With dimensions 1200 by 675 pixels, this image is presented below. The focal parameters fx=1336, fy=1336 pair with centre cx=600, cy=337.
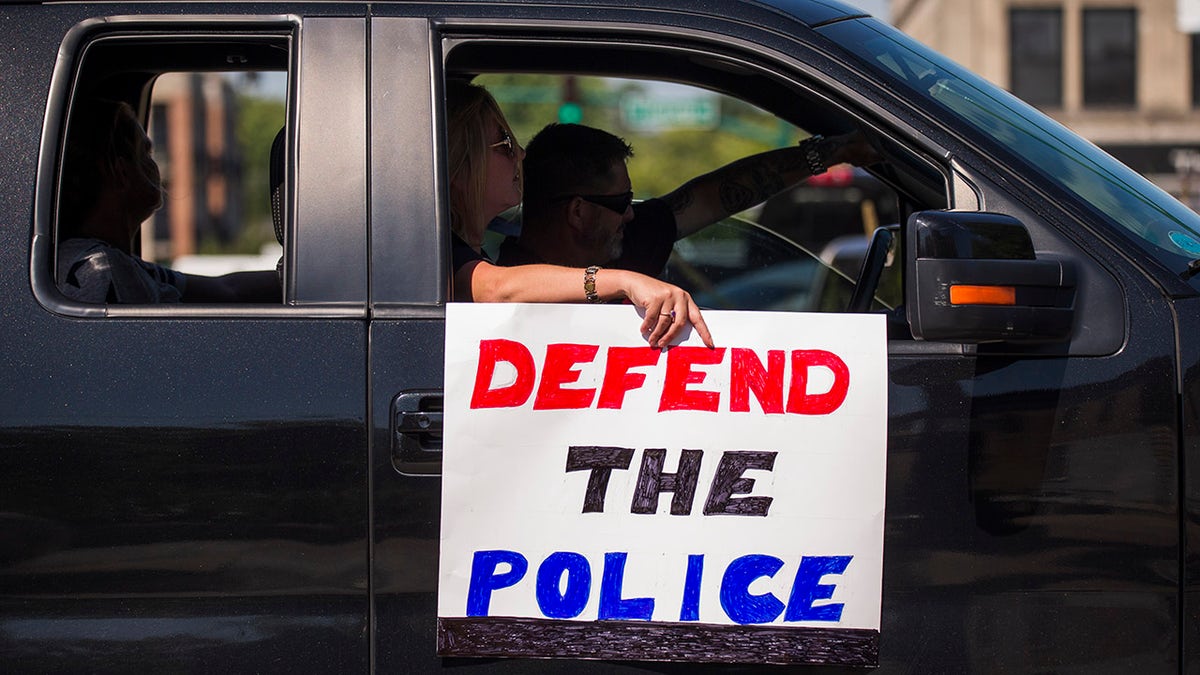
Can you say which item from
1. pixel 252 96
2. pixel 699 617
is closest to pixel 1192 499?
pixel 699 617

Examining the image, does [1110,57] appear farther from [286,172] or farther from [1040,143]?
[286,172]

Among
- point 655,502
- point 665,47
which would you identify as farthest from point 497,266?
point 655,502

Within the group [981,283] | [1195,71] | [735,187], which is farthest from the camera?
[1195,71]

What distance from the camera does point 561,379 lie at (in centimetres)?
221

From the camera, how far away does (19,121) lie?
2.31 meters

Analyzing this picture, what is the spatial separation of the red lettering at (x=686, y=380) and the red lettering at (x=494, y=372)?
0.73 feet

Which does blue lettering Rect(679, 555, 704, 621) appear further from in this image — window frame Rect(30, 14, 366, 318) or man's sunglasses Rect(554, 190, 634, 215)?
man's sunglasses Rect(554, 190, 634, 215)

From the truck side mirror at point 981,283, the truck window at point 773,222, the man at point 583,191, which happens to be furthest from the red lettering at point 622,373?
the man at point 583,191

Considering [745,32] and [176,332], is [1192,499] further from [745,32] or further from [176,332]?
[176,332]

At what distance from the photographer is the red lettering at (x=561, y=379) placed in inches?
87.0

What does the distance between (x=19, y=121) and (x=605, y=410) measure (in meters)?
1.13

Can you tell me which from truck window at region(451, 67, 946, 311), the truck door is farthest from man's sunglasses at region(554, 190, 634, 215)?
the truck door

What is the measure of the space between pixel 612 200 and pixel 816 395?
1.18 meters

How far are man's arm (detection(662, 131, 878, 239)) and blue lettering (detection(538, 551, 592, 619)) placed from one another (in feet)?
5.45
